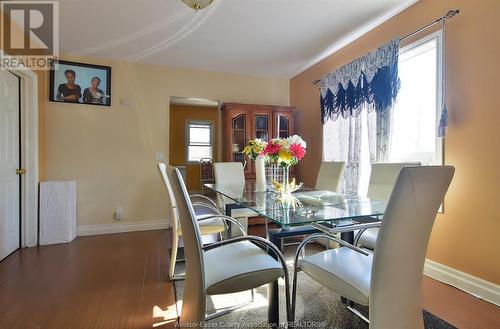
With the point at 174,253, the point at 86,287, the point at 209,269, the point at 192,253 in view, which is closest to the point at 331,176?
the point at 174,253

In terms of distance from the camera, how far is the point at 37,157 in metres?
2.98

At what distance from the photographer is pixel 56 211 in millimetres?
3061

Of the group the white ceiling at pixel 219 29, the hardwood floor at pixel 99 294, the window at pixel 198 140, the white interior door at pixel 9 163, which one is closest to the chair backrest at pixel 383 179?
the hardwood floor at pixel 99 294

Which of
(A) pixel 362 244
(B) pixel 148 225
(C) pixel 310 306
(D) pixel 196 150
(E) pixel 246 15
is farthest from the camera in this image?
(D) pixel 196 150

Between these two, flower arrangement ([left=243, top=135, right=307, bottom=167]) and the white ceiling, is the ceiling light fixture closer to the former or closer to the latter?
the white ceiling

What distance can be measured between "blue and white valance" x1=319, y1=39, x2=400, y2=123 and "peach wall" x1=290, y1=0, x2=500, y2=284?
403 millimetres

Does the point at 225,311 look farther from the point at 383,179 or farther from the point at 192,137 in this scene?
the point at 192,137

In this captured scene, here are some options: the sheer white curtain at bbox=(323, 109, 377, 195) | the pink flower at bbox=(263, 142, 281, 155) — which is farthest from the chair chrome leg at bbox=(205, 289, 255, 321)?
the sheer white curtain at bbox=(323, 109, 377, 195)

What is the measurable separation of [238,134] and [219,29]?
59.9 inches

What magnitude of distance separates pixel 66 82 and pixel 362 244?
383 cm

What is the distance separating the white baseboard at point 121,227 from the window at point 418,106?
3123 mm

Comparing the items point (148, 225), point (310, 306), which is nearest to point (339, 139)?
point (310, 306)

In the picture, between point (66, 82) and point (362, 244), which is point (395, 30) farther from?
point (66, 82)

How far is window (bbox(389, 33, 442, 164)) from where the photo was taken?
7.18ft
